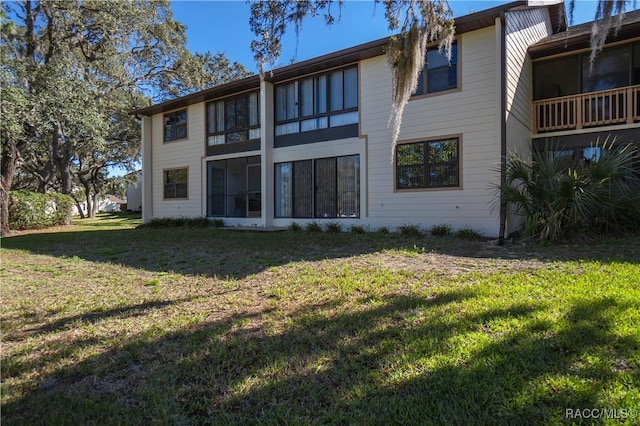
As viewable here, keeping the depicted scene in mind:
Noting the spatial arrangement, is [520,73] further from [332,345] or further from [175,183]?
[175,183]

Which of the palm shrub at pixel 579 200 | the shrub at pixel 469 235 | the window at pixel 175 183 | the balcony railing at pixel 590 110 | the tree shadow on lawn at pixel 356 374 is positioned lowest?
the tree shadow on lawn at pixel 356 374

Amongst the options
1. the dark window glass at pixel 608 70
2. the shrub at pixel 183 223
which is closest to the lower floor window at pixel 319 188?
the shrub at pixel 183 223

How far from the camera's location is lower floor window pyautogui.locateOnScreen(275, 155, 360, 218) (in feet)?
39.1

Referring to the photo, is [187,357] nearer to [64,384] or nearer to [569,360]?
[64,384]

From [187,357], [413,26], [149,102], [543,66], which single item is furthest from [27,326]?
[149,102]

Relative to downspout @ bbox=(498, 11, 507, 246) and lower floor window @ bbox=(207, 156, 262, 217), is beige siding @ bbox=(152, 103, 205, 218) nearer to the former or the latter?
lower floor window @ bbox=(207, 156, 262, 217)

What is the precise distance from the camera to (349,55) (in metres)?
11.3

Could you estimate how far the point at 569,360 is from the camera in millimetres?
2623

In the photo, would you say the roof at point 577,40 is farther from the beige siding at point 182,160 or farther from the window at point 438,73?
the beige siding at point 182,160

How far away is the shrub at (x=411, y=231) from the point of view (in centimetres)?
1013

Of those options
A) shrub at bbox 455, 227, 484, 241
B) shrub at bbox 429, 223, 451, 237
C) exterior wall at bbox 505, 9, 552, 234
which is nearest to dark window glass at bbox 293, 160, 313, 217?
shrub at bbox 429, 223, 451, 237

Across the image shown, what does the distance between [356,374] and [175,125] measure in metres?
16.1

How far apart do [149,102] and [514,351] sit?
2403 centimetres

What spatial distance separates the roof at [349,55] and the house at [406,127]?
35mm
